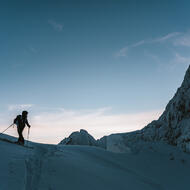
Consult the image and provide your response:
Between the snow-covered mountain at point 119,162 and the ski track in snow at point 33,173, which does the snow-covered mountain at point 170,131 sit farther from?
the ski track in snow at point 33,173

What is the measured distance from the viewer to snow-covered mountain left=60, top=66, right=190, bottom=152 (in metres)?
10.7

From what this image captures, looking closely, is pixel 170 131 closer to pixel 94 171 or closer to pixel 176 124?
pixel 176 124

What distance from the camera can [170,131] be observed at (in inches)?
457

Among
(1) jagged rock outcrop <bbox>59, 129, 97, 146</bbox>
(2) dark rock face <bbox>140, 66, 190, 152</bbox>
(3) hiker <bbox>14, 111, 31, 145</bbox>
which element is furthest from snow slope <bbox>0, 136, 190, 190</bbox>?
(1) jagged rock outcrop <bbox>59, 129, 97, 146</bbox>

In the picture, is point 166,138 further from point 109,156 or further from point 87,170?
point 87,170

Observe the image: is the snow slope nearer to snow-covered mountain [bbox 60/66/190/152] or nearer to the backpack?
snow-covered mountain [bbox 60/66/190/152]

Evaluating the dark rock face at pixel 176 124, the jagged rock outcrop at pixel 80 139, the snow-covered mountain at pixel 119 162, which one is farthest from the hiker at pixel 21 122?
the jagged rock outcrop at pixel 80 139

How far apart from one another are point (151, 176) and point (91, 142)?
17.0 meters

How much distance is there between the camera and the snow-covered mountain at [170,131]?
10702 millimetres

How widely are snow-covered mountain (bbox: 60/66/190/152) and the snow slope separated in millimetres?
811

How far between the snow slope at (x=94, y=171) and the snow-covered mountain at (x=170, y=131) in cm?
81

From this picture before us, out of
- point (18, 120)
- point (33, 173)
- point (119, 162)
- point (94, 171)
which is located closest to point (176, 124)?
point (119, 162)

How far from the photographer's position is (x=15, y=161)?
222 inches

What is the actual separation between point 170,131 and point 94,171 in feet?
23.1
